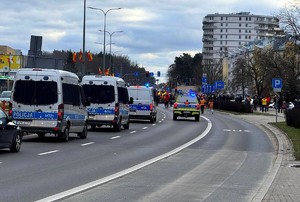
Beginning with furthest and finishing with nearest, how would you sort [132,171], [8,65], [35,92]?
[8,65] → [35,92] → [132,171]

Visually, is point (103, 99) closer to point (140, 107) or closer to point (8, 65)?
point (140, 107)

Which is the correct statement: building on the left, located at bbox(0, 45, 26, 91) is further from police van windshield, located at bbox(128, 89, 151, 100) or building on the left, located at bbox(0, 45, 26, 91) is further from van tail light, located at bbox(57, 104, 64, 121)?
van tail light, located at bbox(57, 104, 64, 121)

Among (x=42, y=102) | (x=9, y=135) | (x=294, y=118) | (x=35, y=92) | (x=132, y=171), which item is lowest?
(x=132, y=171)

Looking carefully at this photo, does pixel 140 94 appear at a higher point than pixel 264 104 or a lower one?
higher

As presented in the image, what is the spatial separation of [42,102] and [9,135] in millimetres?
4704

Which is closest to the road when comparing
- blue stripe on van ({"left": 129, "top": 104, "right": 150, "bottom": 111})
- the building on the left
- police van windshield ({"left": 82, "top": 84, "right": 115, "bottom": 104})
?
police van windshield ({"left": 82, "top": 84, "right": 115, "bottom": 104})

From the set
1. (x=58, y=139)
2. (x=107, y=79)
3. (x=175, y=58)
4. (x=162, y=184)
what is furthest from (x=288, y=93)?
(x=175, y=58)

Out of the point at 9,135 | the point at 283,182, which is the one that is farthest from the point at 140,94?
the point at 283,182

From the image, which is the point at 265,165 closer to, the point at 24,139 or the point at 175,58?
the point at 24,139

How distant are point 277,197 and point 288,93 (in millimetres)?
59232

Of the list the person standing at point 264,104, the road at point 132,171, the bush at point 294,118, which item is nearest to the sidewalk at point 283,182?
the road at point 132,171

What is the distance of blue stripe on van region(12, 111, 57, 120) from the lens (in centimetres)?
2139

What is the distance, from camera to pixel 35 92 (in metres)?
21.8

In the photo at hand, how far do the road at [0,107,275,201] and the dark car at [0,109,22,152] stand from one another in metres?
0.31
